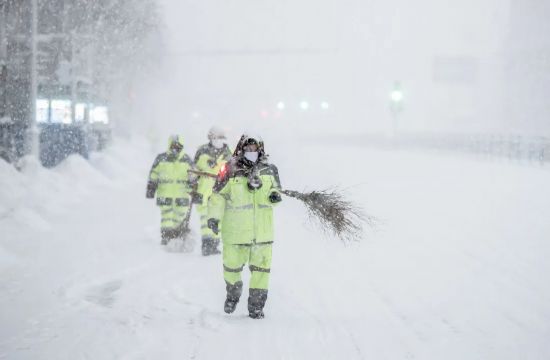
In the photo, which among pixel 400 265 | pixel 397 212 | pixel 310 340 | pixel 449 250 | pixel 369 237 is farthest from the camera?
pixel 397 212

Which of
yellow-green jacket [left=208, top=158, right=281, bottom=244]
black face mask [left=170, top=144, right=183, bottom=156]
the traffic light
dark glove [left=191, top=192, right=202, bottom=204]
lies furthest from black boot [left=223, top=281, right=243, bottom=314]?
the traffic light

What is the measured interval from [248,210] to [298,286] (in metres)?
1.93

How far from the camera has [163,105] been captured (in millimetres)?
99188

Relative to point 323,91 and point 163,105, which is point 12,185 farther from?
point 163,105

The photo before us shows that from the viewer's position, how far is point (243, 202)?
638cm

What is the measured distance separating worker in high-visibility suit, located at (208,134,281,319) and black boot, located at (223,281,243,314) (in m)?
0.05

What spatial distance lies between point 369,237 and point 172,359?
6.18 meters

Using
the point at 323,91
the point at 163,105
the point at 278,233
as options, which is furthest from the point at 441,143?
the point at 163,105

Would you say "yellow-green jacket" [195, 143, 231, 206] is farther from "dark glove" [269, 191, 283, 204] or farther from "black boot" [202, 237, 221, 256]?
"dark glove" [269, 191, 283, 204]

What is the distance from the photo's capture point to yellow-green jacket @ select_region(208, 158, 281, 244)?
634 centimetres

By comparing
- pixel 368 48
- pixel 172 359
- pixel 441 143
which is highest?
pixel 368 48

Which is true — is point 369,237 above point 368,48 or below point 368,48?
below

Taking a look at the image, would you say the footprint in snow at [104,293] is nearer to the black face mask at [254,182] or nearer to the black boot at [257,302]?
the black boot at [257,302]

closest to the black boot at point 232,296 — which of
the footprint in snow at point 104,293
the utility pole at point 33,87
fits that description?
the footprint in snow at point 104,293
